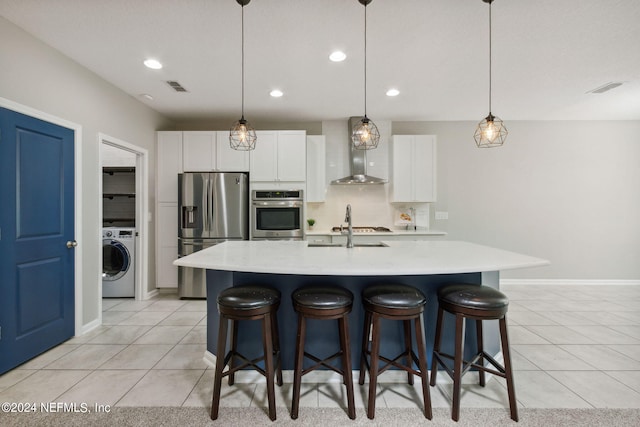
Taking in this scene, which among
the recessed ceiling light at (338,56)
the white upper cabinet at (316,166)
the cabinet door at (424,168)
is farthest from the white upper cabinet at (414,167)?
the recessed ceiling light at (338,56)

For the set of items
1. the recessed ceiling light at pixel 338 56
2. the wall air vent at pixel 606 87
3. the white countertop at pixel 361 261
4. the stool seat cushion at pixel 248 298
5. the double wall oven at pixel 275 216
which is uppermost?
the wall air vent at pixel 606 87

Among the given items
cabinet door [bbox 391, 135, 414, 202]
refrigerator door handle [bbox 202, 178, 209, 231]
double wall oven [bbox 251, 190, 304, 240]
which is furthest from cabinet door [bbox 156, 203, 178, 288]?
cabinet door [bbox 391, 135, 414, 202]

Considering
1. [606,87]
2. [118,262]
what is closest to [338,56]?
[606,87]

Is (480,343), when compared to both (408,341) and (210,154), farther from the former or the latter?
(210,154)

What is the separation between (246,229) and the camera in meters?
4.03

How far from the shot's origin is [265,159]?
412cm

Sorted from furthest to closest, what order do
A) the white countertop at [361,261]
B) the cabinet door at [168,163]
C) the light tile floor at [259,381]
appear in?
the cabinet door at [168,163] → the light tile floor at [259,381] → the white countertop at [361,261]

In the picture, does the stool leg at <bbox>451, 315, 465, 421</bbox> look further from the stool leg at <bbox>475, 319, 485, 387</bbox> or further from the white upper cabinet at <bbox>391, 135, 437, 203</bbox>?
the white upper cabinet at <bbox>391, 135, 437, 203</bbox>

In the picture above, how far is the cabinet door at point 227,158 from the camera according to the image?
4098 millimetres

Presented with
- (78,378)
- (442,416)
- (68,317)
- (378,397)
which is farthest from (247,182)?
(442,416)

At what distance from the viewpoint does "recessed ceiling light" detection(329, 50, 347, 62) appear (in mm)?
2564

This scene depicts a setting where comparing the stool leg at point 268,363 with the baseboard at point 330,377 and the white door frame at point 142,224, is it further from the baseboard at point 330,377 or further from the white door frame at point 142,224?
the white door frame at point 142,224

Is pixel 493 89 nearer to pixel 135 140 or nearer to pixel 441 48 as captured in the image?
pixel 441 48

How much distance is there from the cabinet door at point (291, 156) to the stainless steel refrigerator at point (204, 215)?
636 millimetres
